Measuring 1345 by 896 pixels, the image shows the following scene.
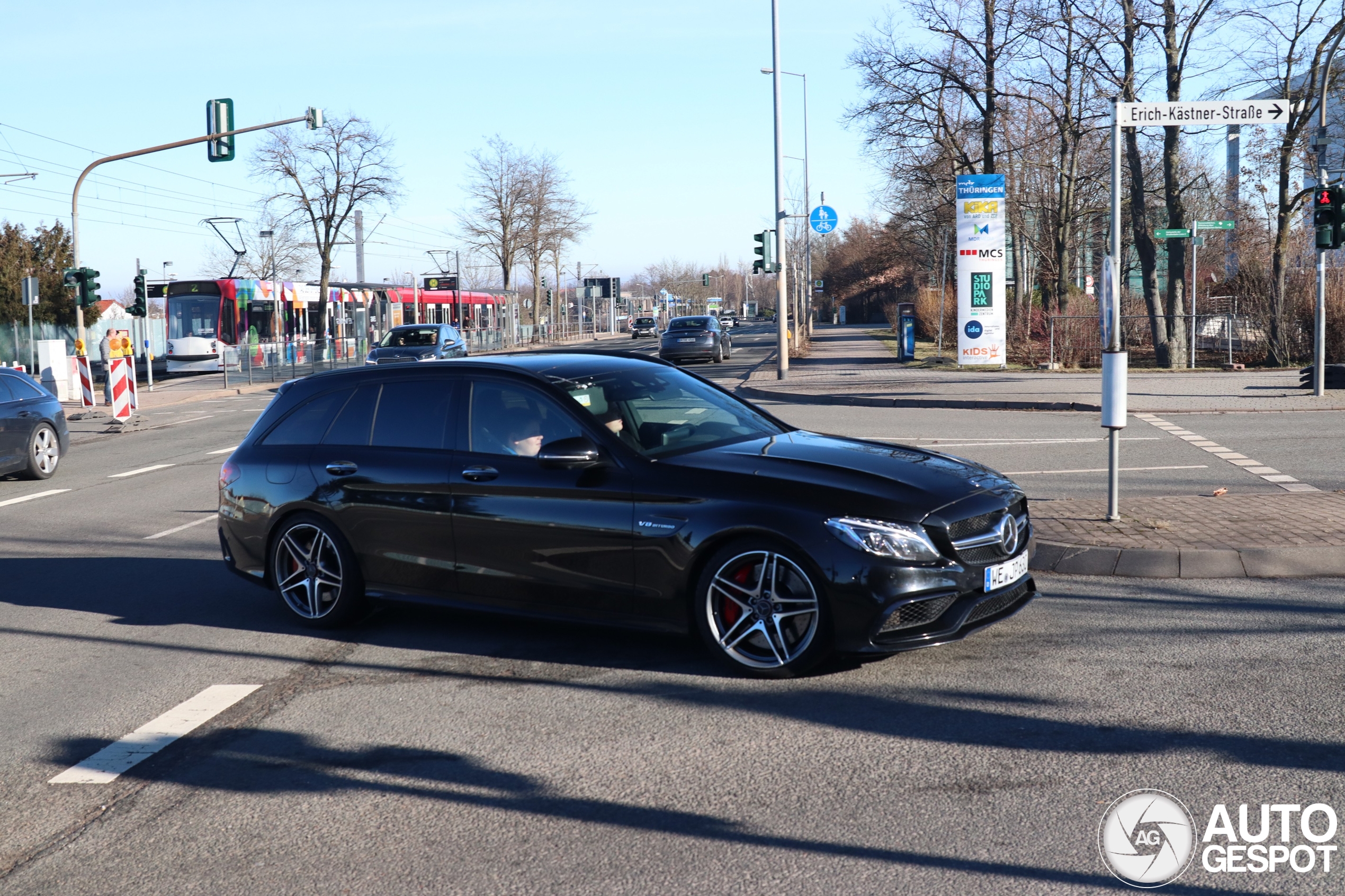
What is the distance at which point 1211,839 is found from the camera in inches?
143

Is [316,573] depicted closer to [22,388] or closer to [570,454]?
[570,454]

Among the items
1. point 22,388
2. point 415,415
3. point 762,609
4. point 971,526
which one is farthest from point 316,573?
point 22,388

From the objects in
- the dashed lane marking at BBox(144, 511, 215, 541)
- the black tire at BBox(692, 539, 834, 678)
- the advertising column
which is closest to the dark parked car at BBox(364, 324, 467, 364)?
the advertising column

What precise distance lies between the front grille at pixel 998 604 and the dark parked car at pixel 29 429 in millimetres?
12993

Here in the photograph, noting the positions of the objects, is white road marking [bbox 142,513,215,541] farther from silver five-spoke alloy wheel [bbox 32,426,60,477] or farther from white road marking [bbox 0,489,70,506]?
silver five-spoke alloy wheel [bbox 32,426,60,477]

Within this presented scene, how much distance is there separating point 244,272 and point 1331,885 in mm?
97383

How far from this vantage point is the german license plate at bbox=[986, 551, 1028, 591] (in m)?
5.36

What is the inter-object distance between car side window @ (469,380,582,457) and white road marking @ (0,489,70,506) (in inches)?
349

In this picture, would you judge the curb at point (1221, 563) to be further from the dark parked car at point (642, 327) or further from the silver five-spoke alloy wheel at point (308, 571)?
the dark parked car at point (642, 327)

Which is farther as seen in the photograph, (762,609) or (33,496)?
(33,496)

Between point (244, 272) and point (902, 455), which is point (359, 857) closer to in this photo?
point (902, 455)

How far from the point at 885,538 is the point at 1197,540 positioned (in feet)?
11.3

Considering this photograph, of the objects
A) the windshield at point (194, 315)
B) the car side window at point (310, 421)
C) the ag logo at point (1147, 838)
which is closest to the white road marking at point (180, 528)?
the car side window at point (310, 421)

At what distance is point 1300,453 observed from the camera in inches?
496
